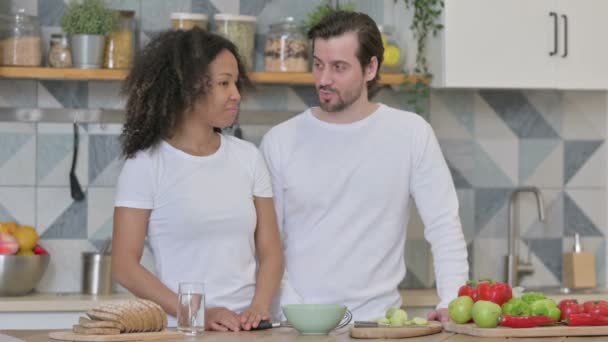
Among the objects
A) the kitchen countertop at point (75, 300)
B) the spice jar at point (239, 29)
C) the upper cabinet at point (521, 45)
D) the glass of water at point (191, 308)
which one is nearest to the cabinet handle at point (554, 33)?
the upper cabinet at point (521, 45)

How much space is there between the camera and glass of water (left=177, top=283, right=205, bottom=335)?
2289mm

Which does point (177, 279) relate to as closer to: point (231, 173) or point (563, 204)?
point (231, 173)

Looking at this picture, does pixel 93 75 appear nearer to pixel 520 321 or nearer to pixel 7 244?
pixel 7 244

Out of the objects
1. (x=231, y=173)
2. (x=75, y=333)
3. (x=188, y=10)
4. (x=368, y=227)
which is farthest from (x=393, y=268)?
(x=188, y=10)

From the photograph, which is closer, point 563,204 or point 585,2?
point 585,2

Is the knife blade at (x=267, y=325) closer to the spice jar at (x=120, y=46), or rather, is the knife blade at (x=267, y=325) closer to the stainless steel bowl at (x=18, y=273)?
the stainless steel bowl at (x=18, y=273)

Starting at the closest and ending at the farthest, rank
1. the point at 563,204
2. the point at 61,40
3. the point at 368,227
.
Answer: the point at 368,227 < the point at 61,40 < the point at 563,204

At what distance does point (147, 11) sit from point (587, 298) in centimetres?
193

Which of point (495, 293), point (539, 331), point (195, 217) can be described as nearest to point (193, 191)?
point (195, 217)

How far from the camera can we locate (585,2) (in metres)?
4.01

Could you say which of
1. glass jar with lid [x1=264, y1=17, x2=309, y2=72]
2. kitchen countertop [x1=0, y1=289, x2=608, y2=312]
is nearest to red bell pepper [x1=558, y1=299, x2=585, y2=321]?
kitchen countertop [x1=0, y1=289, x2=608, y2=312]

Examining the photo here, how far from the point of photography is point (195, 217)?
2.62 m

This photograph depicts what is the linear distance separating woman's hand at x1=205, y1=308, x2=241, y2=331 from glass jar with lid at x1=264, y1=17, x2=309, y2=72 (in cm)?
149

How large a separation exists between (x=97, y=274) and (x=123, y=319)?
5.48 feet
